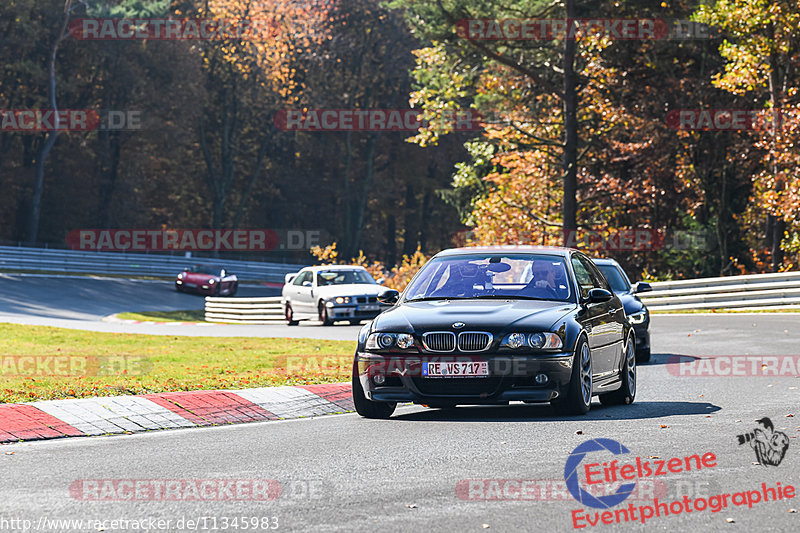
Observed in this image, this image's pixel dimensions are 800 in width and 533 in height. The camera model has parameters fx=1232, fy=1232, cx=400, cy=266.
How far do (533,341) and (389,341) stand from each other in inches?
49.9

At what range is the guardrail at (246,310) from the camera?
3569 centimetres

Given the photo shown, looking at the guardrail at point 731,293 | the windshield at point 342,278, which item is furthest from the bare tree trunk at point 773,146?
the windshield at point 342,278

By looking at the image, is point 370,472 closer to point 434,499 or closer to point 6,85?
point 434,499

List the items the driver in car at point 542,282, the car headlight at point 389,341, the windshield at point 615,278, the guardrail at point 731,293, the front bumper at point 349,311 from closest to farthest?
the car headlight at point 389,341, the driver in car at point 542,282, the windshield at point 615,278, the guardrail at point 731,293, the front bumper at point 349,311

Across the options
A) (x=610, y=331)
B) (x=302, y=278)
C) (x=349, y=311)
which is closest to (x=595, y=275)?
(x=610, y=331)

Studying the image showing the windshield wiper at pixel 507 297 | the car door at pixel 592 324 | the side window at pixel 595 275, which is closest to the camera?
the car door at pixel 592 324

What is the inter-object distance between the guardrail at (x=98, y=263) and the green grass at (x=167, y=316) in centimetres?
1526

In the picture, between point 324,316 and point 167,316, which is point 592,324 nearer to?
point 324,316

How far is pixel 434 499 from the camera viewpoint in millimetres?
7059

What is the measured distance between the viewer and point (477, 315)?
10852 mm

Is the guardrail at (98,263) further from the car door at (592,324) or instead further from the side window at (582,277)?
the car door at (592,324)

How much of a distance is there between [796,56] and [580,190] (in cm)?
876

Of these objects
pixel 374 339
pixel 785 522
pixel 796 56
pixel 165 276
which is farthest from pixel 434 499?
pixel 165 276

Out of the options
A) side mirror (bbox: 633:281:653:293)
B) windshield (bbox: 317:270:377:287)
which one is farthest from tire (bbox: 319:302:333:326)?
side mirror (bbox: 633:281:653:293)
